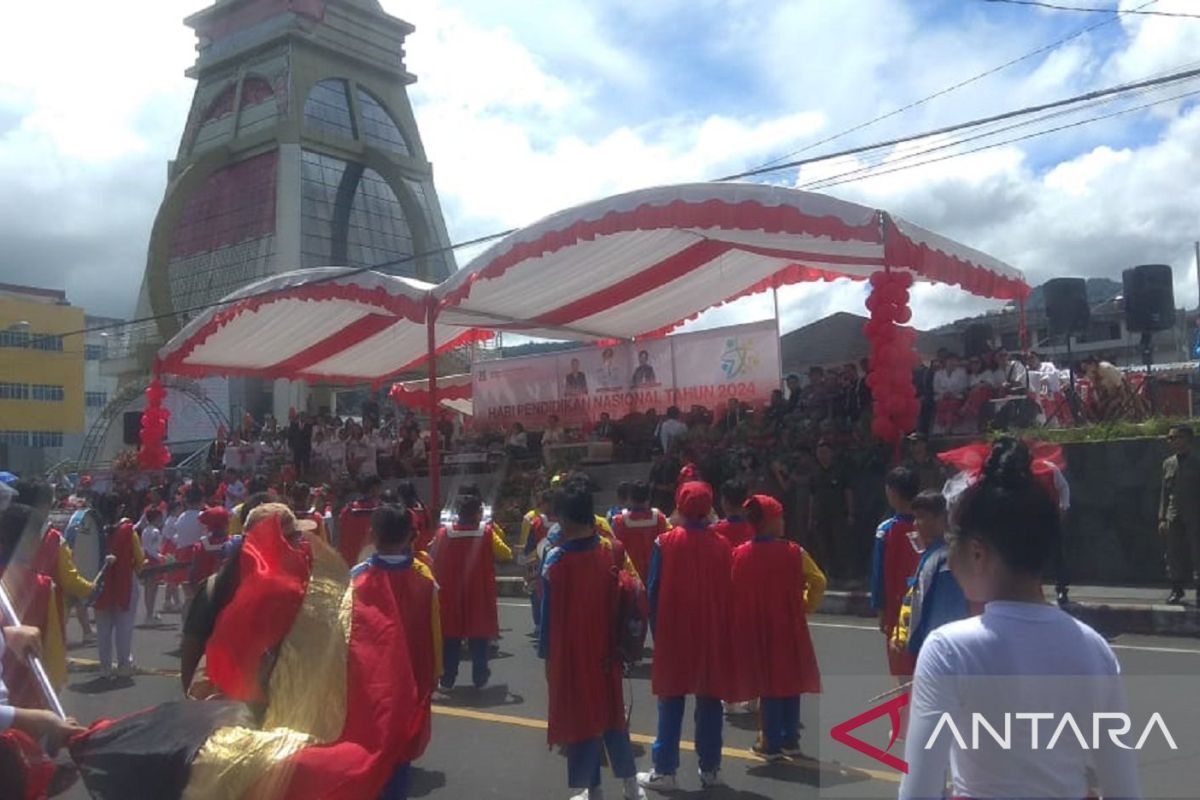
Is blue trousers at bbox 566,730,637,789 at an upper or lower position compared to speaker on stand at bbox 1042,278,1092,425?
lower

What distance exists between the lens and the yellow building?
47375 mm

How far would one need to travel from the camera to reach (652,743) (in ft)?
21.7

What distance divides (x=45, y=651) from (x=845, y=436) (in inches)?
384

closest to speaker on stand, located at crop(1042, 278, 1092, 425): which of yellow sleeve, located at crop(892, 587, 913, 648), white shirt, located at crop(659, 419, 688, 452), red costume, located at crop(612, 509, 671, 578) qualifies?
white shirt, located at crop(659, 419, 688, 452)

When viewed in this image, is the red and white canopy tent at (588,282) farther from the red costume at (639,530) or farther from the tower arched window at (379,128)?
the tower arched window at (379,128)

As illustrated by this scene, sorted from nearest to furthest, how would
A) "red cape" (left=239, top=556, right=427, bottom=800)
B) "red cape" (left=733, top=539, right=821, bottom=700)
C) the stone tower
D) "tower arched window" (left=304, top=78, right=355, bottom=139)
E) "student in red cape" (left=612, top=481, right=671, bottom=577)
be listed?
"red cape" (left=239, top=556, right=427, bottom=800), "red cape" (left=733, top=539, right=821, bottom=700), "student in red cape" (left=612, top=481, right=671, bottom=577), the stone tower, "tower arched window" (left=304, top=78, right=355, bottom=139)

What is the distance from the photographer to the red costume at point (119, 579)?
9.75 meters

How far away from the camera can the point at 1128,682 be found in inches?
293

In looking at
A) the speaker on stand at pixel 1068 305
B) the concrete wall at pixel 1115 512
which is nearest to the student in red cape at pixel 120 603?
the concrete wall at pixel 1115 512

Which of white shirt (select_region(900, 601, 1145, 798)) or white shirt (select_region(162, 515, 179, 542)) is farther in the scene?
white shirt (select_region(162, 515, 179, 542))

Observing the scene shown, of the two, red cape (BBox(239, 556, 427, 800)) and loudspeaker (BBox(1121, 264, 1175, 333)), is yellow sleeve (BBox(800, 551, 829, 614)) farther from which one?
loudspeaker (BBox(1121, 264, 1175, 333))

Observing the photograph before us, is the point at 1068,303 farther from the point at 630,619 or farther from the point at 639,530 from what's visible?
the point at 630,619

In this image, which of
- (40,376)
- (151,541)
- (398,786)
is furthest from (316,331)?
(40,376)

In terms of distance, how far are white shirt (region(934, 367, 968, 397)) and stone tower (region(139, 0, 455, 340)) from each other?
33777 mm
